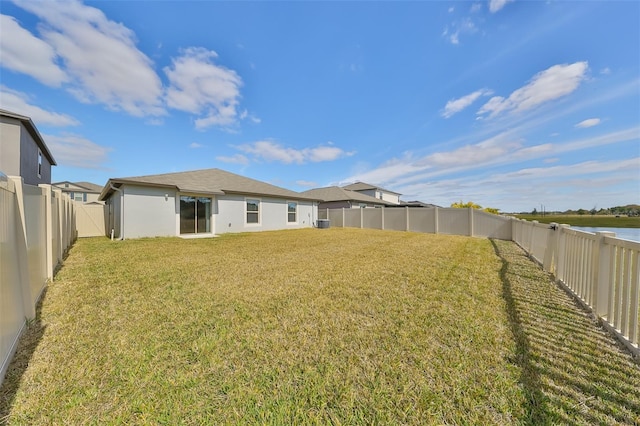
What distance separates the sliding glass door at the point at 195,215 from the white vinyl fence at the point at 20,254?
8.48 metres

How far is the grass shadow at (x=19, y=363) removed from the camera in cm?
176

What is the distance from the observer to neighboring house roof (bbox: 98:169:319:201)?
11677 mm

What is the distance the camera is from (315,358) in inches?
90.3

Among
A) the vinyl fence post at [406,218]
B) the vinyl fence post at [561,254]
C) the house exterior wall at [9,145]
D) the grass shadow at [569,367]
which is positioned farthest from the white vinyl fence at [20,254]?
the vinyl fence post at [406,218]

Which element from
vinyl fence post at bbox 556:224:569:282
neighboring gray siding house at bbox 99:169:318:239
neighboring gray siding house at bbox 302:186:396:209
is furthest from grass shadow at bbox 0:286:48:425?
neighboring gray siding house at bbox 302:186:396:209

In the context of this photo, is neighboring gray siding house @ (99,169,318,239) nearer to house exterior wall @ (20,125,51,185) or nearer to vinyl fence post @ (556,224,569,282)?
house exterior wall @ (20,125,51,185)

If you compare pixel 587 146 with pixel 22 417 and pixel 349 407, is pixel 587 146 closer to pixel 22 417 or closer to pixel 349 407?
pixel 349 407

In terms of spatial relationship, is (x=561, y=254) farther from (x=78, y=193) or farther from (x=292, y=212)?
(x=78, y=193)

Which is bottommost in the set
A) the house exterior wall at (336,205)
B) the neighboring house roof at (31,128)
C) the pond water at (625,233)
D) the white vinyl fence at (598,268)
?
the white vinyl fence at (598,268)

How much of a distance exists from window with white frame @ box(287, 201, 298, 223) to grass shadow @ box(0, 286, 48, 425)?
49.4 ft

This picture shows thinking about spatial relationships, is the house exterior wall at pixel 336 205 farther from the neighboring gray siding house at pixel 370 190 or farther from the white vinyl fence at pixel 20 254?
the white vinyl fence at pixel 20 254

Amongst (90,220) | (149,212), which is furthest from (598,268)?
(90,220)

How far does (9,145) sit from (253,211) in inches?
431

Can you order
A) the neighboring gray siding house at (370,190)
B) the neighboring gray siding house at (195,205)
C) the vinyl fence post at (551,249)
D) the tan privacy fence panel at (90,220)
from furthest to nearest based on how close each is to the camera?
1. the neighboring gray siding house at (370,190)
2. the tan privacy fence panel at (90,220)
3. the neighboring gray siding house at (195,205)
4. the vinyl fence post at (551,249)
